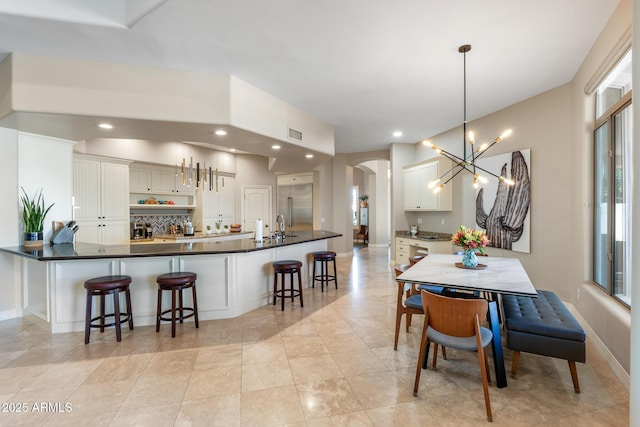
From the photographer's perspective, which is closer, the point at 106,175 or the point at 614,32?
the point at 614,32

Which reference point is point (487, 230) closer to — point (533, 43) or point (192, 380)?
A: point (533, 43)

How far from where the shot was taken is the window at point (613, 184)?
8.75ft

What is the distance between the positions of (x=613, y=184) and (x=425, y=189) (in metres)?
3.59

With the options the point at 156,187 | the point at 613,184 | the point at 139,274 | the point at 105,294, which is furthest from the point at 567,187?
the point at 156,187

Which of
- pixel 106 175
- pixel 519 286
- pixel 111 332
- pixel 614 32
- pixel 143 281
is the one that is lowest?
pixel 111 332

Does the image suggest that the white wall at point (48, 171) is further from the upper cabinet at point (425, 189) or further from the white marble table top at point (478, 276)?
the upper cabinet at point (425, 189)

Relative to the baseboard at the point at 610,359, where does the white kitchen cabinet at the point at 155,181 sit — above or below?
above

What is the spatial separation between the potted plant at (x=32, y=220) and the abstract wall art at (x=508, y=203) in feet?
21.5

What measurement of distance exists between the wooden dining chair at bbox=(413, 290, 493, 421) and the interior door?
20.9 ft

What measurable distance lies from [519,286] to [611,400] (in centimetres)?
93

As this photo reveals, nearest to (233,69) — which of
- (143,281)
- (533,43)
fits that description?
(143,281)

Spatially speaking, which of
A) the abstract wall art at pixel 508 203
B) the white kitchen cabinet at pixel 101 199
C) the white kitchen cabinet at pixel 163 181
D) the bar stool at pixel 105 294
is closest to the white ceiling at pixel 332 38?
the abstract wall art at pixel 508 203

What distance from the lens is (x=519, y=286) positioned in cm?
239

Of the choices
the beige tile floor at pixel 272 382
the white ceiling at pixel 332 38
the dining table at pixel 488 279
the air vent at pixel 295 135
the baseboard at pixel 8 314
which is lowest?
the beige tile floor at pixel 272 382
